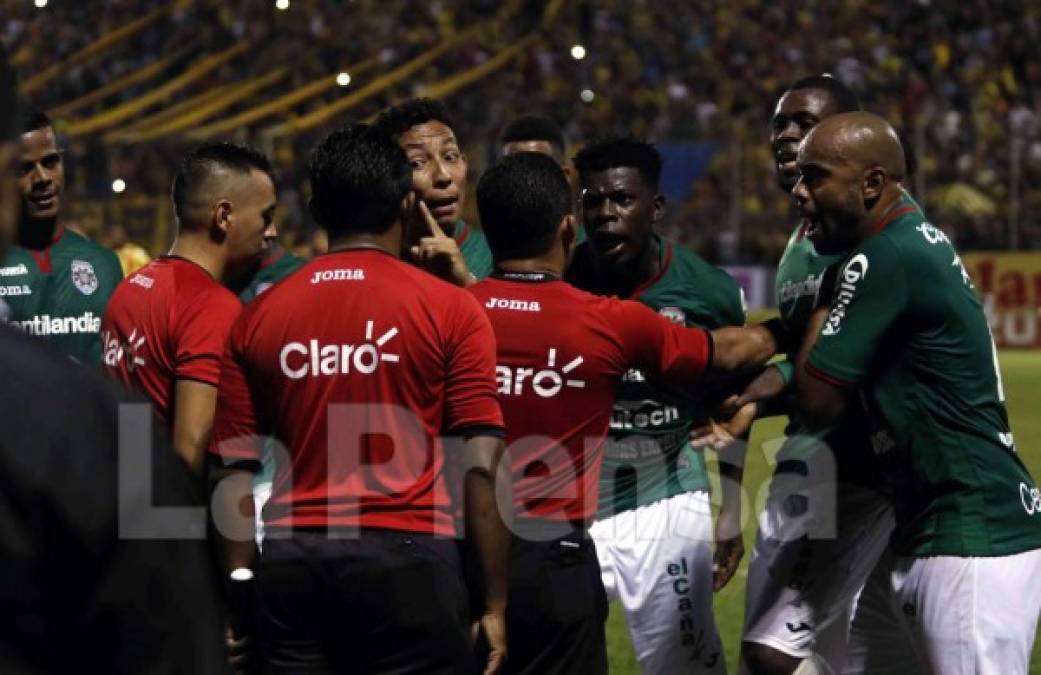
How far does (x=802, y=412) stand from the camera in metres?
5.10

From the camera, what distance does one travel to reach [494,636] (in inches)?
187

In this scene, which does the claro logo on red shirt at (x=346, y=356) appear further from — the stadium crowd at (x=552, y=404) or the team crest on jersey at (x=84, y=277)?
the team crest on jersey at (x=84, y=277)

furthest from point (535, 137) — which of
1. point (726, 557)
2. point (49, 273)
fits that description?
point (726, 557)

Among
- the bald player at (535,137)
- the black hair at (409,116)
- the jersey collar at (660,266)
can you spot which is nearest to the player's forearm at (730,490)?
the jersey collar at (660,266)

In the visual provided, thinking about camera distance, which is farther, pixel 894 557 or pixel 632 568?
pixel 632 568

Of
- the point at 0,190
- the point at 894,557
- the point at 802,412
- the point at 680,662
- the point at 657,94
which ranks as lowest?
the point at 680,662

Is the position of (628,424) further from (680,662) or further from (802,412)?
(802,412)

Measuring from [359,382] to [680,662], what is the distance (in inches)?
101

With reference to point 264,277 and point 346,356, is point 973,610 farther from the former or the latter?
point 264,277

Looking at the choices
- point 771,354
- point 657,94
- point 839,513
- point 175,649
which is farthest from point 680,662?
point 657,94

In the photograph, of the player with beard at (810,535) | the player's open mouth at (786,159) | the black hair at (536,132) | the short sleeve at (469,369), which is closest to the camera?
the short sleeve at (469,369)

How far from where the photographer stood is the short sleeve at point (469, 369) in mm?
4484

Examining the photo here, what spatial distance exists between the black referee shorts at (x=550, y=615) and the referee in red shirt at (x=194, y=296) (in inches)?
38.8

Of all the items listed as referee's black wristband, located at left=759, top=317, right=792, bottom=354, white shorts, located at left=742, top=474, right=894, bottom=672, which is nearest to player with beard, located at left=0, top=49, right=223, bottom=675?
referee's black wristband, located at left=759, top=317, right=792, bottom=354
